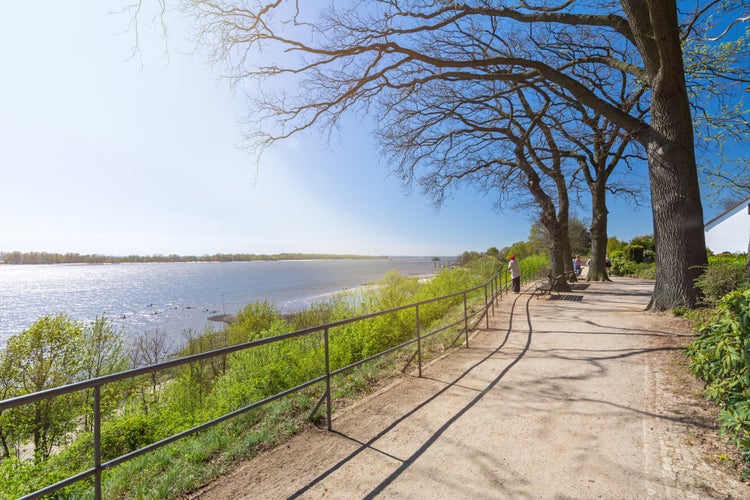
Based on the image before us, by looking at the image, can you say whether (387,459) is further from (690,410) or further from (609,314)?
(609,314)

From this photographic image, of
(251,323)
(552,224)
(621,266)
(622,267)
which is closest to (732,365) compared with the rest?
(552,224)

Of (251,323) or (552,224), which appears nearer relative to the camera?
(552,224)

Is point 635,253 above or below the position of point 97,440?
above

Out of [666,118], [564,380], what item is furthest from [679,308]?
[564,380]

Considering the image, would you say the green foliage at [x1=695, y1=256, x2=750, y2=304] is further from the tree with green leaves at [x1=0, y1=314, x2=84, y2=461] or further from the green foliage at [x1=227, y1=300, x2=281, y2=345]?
the green foliage at [x1=227, y1=300, x2=281, y2=345]

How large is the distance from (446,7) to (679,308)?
9099mm

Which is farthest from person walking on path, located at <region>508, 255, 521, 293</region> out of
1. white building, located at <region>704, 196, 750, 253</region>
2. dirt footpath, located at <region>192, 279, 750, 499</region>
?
white building, located at <region>704, 196, 750, 253</region>

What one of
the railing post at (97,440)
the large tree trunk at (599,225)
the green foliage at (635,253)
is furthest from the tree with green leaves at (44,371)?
the green foliage at (635,253)

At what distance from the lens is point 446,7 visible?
871 cm

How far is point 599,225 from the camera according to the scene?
55.4 feet

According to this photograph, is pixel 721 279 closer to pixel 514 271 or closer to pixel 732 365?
pixel 732 365

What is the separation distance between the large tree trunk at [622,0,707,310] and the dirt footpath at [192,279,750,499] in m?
2.86

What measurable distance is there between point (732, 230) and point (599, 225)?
79.1 ft

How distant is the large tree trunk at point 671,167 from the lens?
721 cm
